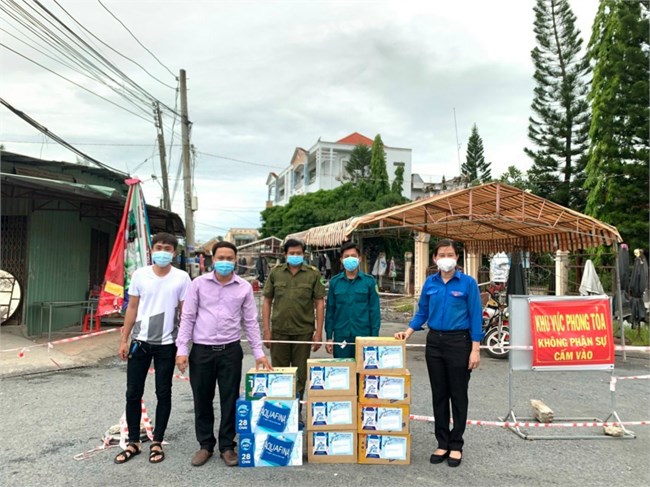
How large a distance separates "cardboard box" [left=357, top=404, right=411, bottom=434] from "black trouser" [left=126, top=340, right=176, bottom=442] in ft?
5.28

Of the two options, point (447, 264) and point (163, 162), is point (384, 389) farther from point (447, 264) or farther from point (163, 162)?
point (163, 162)

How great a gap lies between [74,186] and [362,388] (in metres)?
6.76

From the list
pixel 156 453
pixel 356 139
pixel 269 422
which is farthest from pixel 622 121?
pixel 356 139

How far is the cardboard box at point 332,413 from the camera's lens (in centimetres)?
382

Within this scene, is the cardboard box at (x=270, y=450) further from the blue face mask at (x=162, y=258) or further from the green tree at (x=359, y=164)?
the green tree at (x=359, y=164)

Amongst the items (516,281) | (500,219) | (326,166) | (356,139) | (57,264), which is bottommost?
(516,281)

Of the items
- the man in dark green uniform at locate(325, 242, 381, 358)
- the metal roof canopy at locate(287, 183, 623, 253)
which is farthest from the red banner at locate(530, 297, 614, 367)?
the metal roof canopy at locate(287, 183, 623, 253)

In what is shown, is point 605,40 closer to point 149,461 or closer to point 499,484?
point 499,484

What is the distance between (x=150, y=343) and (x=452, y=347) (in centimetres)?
246

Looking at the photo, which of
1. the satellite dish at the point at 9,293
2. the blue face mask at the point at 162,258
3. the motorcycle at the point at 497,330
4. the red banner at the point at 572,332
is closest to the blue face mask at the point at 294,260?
the blue face mask at the point at 162,258

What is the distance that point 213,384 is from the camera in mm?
3855

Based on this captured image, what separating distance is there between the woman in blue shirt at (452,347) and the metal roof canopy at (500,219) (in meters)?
4.23

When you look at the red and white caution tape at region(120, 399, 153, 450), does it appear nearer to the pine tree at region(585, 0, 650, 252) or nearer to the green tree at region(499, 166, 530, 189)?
the pine tree at region(585, 0, 650, 252)

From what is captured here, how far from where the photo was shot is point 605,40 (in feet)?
49.9
